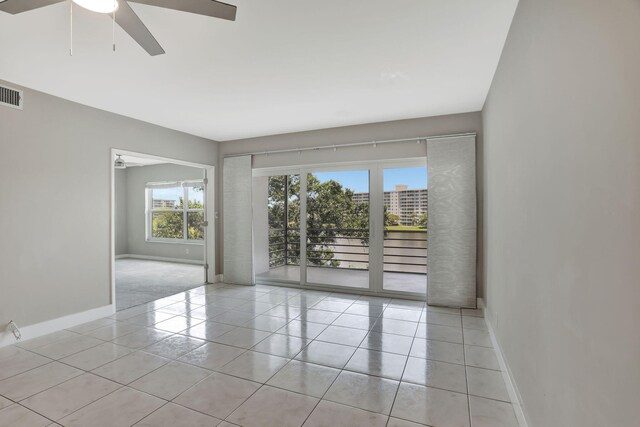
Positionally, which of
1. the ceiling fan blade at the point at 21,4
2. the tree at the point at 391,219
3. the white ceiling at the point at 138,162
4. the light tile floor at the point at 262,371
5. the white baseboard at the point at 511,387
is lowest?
the light tile floor at the point at 262,371

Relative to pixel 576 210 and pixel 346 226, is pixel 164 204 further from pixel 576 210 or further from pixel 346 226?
pixel 576 210

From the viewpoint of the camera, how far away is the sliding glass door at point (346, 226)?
436 cm

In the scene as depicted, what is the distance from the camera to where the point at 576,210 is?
1.10 m

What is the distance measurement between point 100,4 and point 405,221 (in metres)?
3.80

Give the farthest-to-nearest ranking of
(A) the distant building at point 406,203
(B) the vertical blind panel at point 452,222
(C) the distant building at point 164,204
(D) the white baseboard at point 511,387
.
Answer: (C) the distant building at point 164,204, (A) the distant building at point 406,203, (B) the vertical blind panel at point 452,222, (D) the white baseboard at point 511,387

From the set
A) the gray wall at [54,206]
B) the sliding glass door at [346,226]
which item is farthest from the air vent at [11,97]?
the sliding glass door at [346,226]

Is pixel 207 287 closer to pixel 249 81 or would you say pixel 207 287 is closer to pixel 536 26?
pixel 249 81

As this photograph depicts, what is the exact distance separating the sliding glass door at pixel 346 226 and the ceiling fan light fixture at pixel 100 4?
11.3 ft

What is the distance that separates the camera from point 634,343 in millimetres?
763

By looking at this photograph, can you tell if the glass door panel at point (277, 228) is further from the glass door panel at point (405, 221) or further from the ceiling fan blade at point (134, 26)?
the ceiling fan blade at point (134, 26)

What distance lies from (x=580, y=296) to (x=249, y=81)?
289cm

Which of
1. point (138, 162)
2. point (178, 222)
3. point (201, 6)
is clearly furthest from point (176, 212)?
point (201, 6)

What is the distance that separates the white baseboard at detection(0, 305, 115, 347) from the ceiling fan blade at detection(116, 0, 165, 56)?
9.88 feet

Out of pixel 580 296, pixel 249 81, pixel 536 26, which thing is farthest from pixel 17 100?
pixel 580 296
